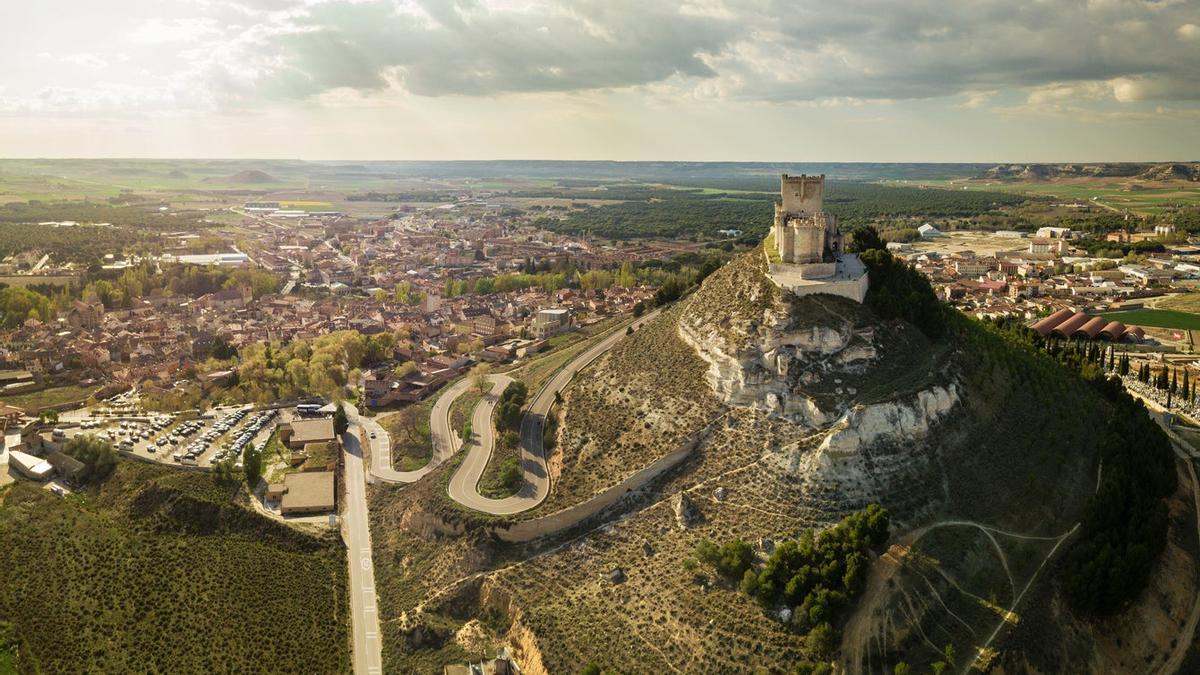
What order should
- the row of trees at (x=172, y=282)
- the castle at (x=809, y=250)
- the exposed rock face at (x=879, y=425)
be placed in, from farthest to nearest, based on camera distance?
the row of trees at (x=172, y=282), the castle at (x=809, y=250), the exposed rock face at (x=879, y=425)

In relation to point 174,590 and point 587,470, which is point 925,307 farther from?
point 174,590

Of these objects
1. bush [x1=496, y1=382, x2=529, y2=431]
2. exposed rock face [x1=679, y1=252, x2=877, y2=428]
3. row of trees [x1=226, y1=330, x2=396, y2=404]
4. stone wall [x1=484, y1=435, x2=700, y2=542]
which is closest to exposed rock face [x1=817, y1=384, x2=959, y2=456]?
exposed rock face [x1=679, y1=252, x2=877, y2=428]

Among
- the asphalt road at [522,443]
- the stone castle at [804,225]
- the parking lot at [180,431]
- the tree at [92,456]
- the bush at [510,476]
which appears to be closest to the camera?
the asphalt road at [522,443]

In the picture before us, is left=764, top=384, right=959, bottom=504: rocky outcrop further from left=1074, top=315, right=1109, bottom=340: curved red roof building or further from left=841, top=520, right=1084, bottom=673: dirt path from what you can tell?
left=1074, top=315, right=1109, bottom=340: curved red roof building

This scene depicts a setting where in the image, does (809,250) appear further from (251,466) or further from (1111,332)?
(1111,332)

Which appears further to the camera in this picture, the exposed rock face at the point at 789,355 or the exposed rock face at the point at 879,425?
the exposed rock face at the point at 789,355

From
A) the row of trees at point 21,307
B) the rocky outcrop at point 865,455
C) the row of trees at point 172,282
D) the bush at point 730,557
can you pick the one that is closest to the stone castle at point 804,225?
the rocky outcrop at point 865,455

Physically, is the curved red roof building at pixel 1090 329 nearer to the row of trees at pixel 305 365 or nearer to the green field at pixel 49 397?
the row of trees at pixel 305 365
